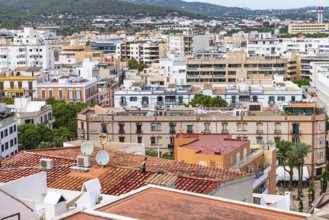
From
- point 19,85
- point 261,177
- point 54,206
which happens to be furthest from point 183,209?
point 19,85

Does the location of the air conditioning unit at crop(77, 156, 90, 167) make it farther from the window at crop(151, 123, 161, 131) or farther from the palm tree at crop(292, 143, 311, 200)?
the window at crop(151, 123, 161, 131)

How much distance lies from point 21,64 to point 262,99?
2445 inches

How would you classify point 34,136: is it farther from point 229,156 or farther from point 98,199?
point 98,199

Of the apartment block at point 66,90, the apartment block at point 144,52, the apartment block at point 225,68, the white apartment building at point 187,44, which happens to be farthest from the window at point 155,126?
the apartment block at point 144,52

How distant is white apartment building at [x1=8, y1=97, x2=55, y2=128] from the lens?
203 feet

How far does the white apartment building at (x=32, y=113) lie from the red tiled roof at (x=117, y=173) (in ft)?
123

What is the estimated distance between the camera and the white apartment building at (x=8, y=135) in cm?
5169

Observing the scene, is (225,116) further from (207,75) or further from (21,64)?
(21,64)

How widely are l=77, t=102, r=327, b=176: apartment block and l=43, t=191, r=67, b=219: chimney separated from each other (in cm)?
4185

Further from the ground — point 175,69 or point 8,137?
point 175,69

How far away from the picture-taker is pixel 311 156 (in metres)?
58.3

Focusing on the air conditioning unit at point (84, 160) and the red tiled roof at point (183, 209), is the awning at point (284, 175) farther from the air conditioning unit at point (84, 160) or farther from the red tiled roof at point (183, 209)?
the red tiled roof at point (183, 209)

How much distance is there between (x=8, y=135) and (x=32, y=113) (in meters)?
9.58

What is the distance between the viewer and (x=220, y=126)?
57.8 m
